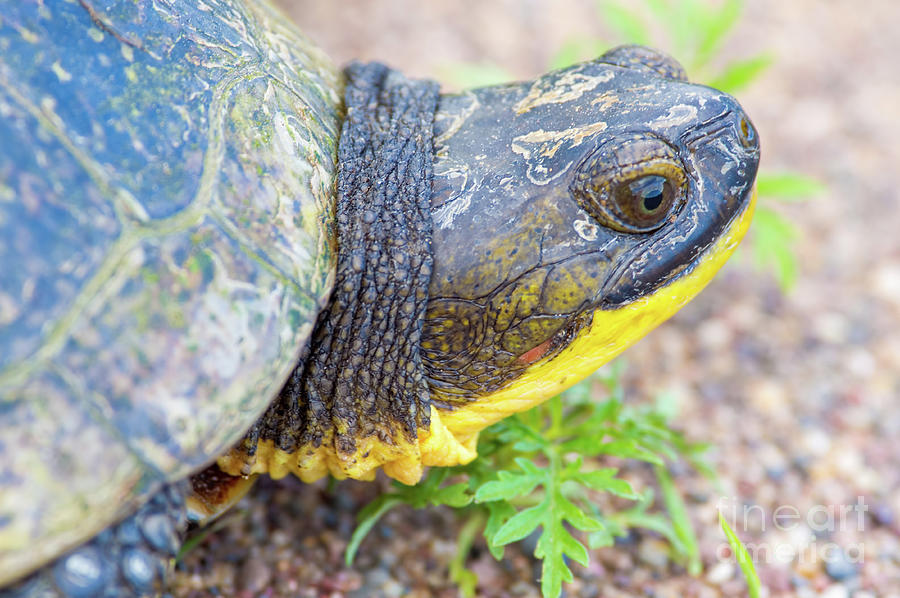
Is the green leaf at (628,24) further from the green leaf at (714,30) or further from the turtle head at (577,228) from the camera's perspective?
the turtle head at (577,228)

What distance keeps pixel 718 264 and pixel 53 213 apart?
5.67 feet

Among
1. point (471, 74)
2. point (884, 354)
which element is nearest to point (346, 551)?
point (471, 74)

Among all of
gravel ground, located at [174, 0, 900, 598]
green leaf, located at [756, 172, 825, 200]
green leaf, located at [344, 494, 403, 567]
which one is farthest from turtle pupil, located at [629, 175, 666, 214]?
green leaf, located at [756, 172, 825, 200]

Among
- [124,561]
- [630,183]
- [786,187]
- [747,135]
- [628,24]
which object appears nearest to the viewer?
[124,561]

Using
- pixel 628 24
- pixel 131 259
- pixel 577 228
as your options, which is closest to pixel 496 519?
pixel 577 228

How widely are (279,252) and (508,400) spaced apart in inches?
32.4

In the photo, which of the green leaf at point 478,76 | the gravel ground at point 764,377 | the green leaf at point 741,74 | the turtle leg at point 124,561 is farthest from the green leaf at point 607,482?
the green leaf at point 478,76

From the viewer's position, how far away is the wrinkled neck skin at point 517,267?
211cm

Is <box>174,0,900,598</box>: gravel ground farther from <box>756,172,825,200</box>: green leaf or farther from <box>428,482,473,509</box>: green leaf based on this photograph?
<box>756,172,825,200</box>: green leaf

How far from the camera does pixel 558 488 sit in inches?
95.6

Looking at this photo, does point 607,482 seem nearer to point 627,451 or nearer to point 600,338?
point 627,451

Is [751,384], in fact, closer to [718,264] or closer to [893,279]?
[893,279]

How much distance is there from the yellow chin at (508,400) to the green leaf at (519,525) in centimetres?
23

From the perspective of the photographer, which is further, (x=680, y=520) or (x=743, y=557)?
(x=680, y=520)
